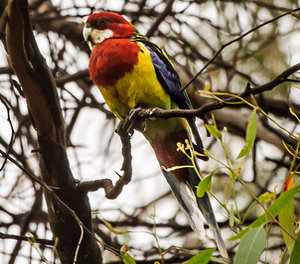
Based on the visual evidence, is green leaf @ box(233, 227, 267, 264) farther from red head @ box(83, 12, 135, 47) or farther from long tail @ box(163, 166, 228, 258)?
red head @ box(83, 12, 135, 47)

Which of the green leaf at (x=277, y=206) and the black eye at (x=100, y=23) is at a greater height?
the black eye at (x=100, y=23)

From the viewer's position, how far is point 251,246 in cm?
125

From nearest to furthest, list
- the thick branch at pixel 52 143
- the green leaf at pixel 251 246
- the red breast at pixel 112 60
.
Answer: the green leaf at pixel 251 246 → the thick branch at pixel 52 143 → the red breast at pixel 112 60

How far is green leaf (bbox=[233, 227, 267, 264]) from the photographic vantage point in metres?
1.24

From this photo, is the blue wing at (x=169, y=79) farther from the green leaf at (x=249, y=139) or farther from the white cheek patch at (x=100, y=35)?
the green leaf at (x=249, y=139)

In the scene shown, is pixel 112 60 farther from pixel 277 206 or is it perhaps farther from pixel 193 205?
pixel 277 206

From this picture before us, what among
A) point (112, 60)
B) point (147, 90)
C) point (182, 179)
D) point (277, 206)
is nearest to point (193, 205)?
point (182, 179)

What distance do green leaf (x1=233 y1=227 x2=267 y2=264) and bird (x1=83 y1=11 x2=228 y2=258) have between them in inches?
42.4

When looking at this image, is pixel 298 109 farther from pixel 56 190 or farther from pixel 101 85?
pixel 56 190

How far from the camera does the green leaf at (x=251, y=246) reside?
124cm

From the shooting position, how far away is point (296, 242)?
1287 millimetres

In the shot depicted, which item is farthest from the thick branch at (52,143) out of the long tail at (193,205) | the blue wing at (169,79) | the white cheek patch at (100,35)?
the white cheek patch at (100,35)

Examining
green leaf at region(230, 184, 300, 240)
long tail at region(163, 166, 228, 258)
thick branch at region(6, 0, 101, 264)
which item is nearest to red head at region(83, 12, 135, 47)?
long tail at region(163, 166, 228, 258)

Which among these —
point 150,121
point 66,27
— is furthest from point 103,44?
point 66,27
